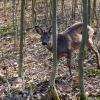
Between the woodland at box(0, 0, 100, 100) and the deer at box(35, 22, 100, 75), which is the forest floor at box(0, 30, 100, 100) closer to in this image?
the woodland at box(0, 0, 100, 100)

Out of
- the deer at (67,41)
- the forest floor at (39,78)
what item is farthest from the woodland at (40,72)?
the deer at (67,41)

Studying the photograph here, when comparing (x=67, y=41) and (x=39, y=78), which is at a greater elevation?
(x=67, y=41)

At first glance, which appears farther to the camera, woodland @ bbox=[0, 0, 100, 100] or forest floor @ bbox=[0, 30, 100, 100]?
forest floor @ bbox=[0, 30, 100, 100]

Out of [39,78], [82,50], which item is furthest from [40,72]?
[82,50]

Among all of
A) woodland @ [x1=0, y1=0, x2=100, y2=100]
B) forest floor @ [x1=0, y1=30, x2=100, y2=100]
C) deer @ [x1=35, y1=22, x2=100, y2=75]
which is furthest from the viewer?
deer @ [x1=35, y1=22, x2=100, y2=75]

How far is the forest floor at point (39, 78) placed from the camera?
716cm

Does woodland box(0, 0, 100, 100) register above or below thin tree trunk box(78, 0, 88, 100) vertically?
below

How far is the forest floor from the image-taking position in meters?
7.16

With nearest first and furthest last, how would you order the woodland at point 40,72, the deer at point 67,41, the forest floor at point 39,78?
1. the woodland at point 40,72
2. the forest floor at point 39,78
3. the deer at point 67,41

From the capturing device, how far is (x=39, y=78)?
803 centimetres

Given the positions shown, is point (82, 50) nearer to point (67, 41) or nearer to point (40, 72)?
point (40, 72)

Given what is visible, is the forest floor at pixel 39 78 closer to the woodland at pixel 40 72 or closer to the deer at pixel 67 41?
the woodland at pixel 40 72

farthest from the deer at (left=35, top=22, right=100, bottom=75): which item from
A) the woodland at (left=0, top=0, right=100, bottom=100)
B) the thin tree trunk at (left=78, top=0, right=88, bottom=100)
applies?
the thin tree trunk at (left=78, top=0, right=88, bottom=100)

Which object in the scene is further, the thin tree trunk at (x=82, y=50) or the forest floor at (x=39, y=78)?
the forest floor at (x=39, y=78)
